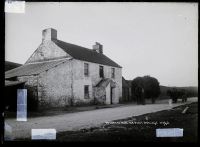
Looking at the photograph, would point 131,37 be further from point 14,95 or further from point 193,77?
point 14,95

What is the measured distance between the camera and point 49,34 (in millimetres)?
4238

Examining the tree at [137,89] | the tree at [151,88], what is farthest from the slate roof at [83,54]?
the tree at [151,88]

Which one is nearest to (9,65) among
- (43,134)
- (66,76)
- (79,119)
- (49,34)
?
(49,34)

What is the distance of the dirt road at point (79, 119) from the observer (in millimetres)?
4016

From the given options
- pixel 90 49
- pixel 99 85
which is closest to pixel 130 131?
pixel 99 85

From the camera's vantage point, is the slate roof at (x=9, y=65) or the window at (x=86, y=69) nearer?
the slate roof at (x=9, y=65)

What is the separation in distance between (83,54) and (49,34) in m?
0.56

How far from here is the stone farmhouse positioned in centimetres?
425

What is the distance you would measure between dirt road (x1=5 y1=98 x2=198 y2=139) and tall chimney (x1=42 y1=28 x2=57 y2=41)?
Answer: 39.6 inches

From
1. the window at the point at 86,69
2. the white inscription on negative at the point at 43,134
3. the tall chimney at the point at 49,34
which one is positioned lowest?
the white inscription on negative at the point at 43,134

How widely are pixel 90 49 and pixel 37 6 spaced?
2.81ft

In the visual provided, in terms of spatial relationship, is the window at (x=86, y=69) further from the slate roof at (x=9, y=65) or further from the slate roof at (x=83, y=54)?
the slate roof at (x=9, y=65)

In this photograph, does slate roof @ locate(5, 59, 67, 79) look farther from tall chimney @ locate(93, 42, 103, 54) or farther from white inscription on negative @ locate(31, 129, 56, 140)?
white inscription on negative @ locate(31, 129, 56, 140)

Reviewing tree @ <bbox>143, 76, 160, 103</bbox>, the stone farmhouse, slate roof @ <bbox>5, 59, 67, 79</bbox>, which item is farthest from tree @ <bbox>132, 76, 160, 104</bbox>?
slate roof @ <bbox>5, 59, 67, 79</bbox>
